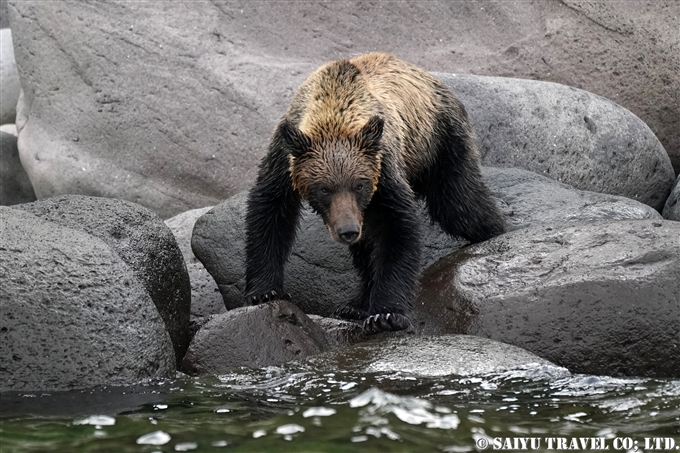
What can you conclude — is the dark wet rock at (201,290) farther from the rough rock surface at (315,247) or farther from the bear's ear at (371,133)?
the bear's ear at (371,133)

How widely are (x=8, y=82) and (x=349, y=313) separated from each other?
29.6 ft

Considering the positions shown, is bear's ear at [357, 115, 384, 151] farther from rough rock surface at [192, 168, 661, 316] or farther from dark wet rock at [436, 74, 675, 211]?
dark wet rock at [436, 74, 675, 211]

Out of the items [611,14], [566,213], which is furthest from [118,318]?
[611,14]

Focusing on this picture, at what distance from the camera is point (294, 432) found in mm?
5316

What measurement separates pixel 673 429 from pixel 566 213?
13.3 ft

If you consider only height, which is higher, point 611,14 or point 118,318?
point 611,14

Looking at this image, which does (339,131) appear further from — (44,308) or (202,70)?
(202,70)

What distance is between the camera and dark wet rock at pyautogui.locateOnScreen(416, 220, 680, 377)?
723 centimetres

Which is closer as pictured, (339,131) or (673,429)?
(673,429)

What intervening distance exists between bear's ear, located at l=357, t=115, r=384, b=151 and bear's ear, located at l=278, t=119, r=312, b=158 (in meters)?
0.43

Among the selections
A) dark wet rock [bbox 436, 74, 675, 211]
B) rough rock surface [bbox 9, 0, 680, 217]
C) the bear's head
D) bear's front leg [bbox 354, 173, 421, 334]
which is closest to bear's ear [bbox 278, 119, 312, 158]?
the bear's head

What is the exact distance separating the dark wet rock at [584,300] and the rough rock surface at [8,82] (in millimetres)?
9760

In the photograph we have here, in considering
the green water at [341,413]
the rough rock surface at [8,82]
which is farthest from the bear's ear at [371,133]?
the rough rock surface at [8,82]

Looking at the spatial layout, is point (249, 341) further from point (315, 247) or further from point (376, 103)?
point (376, 103)
